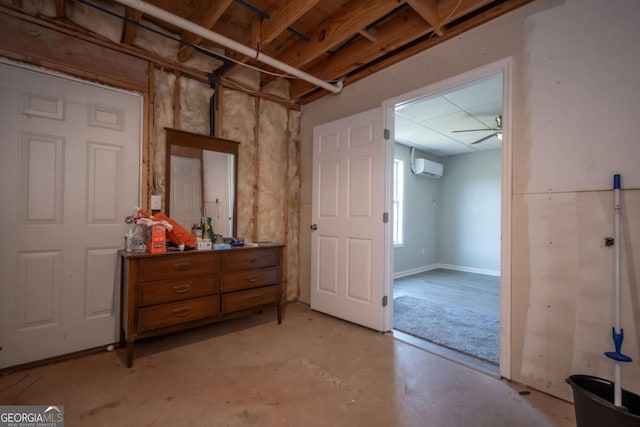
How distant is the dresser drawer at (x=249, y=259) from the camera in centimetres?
259

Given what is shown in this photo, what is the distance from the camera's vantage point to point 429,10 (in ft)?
7.04

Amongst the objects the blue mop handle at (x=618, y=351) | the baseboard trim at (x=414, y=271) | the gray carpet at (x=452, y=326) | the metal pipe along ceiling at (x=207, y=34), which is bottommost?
the gray carpet at (x=452, y=326)

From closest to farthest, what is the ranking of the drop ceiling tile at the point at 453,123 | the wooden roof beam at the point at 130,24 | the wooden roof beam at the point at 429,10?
the wooden roof beam at the point at 429,10, the wooden roof beam at the point at 130,24, the drop ceiling tile at the point at 453,123

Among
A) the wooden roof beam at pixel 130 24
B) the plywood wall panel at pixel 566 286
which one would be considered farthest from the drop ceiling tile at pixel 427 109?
the wooden roof beam at pixel 130 24

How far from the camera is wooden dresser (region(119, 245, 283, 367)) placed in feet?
6.96

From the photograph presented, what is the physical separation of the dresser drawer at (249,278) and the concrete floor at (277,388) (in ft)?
1.58

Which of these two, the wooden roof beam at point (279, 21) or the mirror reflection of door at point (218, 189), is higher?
the wooden roof beam at point (279, 21)

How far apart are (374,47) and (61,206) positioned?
9.55 feet

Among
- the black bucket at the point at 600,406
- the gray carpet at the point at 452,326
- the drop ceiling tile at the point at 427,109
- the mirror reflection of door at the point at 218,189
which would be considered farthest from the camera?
the drop ceiling tile at the point at 427,109

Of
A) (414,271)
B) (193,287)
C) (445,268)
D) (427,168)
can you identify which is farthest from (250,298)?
(445,268)

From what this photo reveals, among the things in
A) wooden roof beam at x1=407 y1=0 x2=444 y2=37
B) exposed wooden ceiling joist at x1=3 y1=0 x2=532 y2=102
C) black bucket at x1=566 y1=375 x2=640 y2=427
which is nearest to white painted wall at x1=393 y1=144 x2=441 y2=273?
exposed wooden ceiling joist at x1=3 y1=0 x2=532 y2=102

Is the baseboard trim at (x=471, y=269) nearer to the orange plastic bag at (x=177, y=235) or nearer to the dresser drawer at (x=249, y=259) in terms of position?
the dresser drawer at (x=249, y=259)

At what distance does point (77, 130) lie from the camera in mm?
2271

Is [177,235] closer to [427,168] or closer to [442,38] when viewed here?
[442,38]
